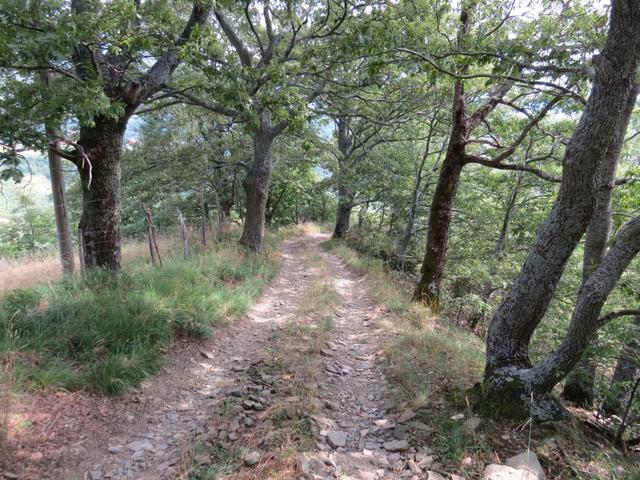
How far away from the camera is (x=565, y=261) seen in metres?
3.01

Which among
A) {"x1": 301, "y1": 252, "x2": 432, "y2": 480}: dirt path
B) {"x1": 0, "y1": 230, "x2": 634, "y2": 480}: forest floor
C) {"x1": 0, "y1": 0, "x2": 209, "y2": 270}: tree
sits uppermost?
{"x1": 0, "y1": 0, "x2": 209, "y2": 270}: tree

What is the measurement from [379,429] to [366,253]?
12442 mm

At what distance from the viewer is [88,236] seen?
5391 mm

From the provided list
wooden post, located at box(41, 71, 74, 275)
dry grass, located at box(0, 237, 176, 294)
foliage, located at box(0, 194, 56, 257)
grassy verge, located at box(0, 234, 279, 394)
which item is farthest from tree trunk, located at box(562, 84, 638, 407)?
foliage, located at box(0, 194, 56, 257)

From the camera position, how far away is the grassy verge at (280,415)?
2561 mm

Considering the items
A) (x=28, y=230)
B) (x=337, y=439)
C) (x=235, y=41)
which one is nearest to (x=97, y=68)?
(x=235, y=41)

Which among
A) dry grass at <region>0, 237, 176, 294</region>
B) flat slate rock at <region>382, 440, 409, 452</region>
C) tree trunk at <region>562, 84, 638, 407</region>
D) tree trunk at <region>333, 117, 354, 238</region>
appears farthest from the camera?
tree trunk at <region>333, 117, 354, 238</region>

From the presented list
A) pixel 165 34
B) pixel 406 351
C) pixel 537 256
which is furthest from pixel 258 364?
pixel 165 34

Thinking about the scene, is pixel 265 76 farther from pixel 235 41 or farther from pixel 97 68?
pixel 235 41

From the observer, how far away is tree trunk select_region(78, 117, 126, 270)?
5.18 metres

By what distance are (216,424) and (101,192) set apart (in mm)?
4299

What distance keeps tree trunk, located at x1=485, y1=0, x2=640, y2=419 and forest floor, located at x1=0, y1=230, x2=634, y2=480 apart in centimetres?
39

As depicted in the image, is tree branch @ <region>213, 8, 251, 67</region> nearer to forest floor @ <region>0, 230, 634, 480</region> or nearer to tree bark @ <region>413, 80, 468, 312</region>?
tree bark @ <region>413, 80, 468, 312</region>

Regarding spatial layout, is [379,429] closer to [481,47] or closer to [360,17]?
[481,47]
